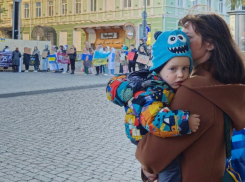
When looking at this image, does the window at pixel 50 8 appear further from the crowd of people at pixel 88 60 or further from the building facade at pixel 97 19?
the crowd of people at pixel 88 60

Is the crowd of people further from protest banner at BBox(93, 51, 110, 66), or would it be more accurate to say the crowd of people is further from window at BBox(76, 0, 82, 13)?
window at BBox(76, 0, 82, 13)

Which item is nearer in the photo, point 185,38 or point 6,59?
point 185,38

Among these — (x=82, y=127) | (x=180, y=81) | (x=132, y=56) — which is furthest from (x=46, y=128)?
(x=132, y=56)

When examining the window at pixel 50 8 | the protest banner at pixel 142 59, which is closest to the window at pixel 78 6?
the window at pixel 50 8

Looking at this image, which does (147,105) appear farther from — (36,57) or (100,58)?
(36,57)

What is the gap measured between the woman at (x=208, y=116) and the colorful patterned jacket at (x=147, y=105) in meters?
0.05

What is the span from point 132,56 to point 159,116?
2081cm

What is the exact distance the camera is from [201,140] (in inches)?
73.7

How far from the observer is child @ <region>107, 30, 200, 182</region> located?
1.87 m

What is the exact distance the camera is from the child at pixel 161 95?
1.87m

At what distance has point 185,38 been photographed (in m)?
2.02

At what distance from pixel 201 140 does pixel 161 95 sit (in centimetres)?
26

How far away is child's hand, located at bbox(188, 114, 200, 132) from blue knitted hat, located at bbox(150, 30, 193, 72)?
307mm

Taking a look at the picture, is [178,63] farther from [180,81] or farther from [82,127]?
[82,127]
